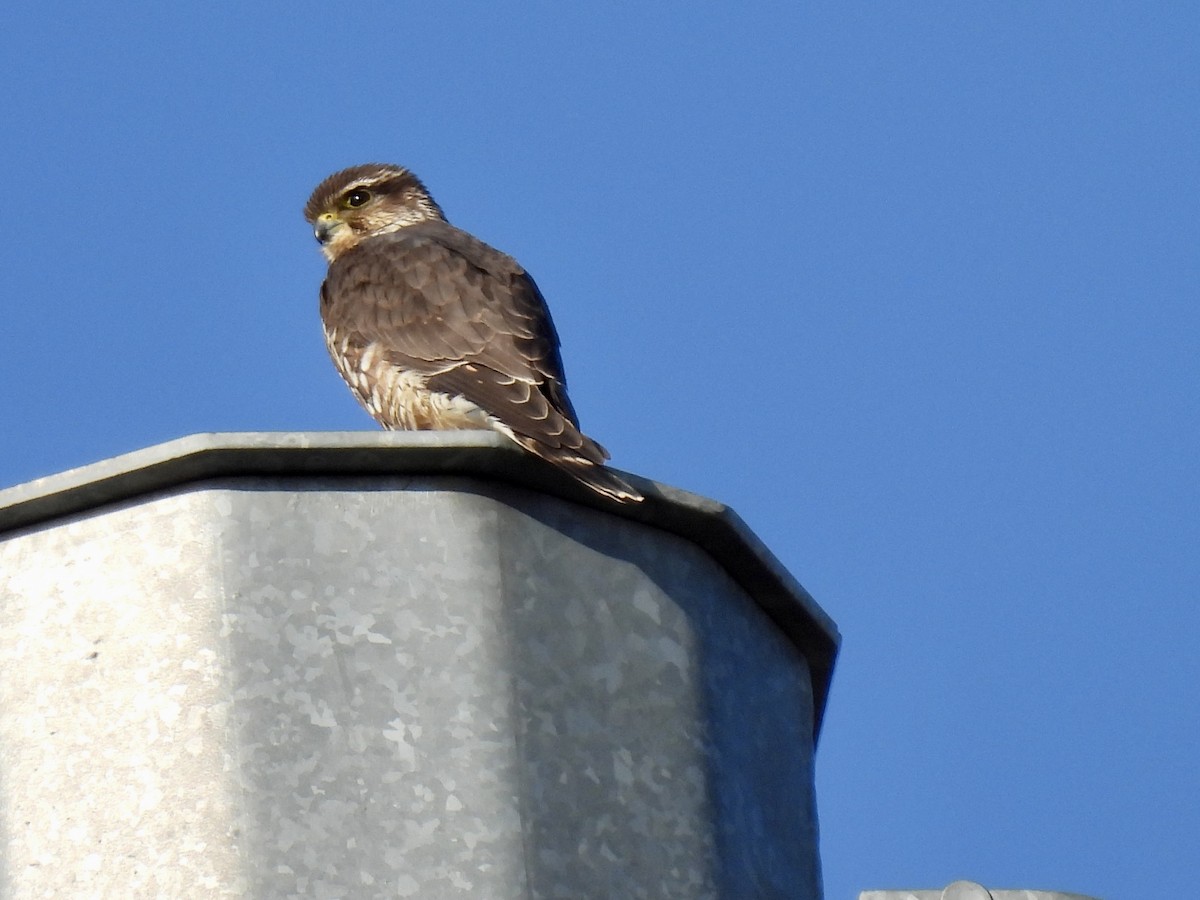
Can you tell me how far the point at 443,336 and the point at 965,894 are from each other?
2.52 metres

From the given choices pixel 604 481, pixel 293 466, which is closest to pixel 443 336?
pixel 604 481

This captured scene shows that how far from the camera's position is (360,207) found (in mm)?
6801

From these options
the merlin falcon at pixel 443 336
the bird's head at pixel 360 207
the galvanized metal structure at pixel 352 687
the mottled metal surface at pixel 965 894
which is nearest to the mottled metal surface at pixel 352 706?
the galvanized metal structure at pixel 352 687

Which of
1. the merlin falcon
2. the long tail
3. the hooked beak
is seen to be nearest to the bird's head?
the hooked beak

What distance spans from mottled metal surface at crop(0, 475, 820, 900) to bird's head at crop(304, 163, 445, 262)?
4.16m

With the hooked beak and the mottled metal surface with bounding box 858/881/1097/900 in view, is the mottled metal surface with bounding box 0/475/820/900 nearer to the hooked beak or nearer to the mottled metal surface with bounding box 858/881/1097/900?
the mottled metal surface with bounding box 858/881/1097/900

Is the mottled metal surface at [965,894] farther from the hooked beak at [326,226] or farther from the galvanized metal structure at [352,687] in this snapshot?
the hooked beak at [326,226]

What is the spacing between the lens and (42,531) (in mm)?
2602

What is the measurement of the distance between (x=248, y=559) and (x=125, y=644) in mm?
188

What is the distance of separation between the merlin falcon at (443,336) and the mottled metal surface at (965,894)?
4.80ft

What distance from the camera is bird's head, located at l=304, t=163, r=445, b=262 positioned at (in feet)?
22.1

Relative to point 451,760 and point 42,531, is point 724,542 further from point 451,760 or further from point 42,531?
point 42,531

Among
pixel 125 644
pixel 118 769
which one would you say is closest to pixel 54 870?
pixel 118 769

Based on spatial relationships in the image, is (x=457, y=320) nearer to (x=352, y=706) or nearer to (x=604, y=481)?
(x=604, y=481)
